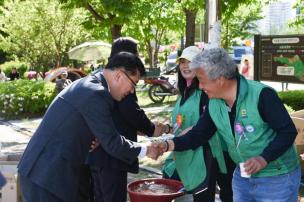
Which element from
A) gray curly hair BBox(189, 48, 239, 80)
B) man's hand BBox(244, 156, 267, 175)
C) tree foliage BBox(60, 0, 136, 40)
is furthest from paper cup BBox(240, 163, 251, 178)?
tree foliage BBox(60, 0, 136, 40)

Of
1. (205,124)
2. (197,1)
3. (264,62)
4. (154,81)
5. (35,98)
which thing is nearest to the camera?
(205,124)

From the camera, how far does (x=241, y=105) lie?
3068 mm

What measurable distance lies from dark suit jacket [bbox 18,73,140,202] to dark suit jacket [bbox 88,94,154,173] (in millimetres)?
685

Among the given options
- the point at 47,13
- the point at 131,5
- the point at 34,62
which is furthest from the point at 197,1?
the point at 34,62

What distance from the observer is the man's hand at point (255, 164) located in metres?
2.95

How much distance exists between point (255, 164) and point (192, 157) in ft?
3.53

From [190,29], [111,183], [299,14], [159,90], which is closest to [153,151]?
[111,183]

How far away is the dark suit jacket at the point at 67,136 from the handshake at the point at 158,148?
53 centimetres

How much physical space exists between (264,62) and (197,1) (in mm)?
2369

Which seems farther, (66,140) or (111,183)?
(111,183)

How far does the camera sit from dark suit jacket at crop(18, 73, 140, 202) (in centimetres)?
305

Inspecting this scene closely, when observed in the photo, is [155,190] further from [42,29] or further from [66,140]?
[42,29]

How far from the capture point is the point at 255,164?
2.95 meters

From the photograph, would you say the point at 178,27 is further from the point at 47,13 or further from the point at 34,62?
the point at 34,62
